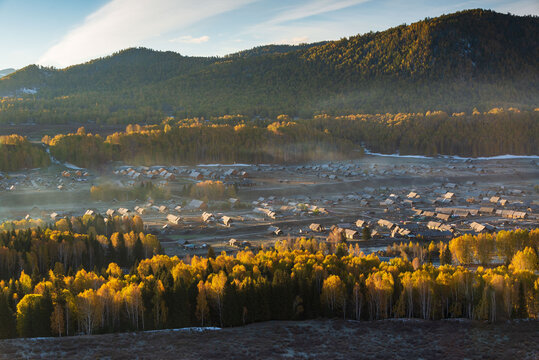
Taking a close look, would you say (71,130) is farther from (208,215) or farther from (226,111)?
(208,215)

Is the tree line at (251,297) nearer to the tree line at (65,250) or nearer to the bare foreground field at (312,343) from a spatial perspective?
the bare foreground field at (312,343)

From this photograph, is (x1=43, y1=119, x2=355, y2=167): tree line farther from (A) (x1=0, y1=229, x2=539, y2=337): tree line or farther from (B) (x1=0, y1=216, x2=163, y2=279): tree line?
(A) (x1=0, y1=229, x2=539, y2=337): tree line

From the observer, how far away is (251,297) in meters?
31.4

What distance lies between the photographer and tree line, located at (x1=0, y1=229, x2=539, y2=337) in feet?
94.5

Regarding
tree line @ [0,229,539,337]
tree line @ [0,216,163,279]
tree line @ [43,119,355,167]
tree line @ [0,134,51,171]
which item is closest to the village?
tree line @ [0,134,51,171]

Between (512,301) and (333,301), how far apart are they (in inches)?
419

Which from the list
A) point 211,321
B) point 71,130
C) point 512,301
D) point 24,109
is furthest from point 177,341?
point 24,109

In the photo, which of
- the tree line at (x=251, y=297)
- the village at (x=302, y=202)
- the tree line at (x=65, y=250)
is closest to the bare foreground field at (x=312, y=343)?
the tree line at (x=251, y=297)

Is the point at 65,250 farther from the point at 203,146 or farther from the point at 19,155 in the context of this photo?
the point at 203,146

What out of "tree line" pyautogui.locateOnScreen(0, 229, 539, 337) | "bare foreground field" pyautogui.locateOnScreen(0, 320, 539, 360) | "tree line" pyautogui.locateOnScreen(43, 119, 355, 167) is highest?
"tree line" pyautogui.locateOnScreen(43, 119, 355, 167)

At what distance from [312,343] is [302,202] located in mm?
44876

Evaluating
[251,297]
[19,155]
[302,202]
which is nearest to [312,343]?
[251,297]

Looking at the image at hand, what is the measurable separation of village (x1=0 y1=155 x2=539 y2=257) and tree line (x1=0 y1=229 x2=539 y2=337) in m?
15.5

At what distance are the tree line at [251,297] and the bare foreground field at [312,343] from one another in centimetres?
123
